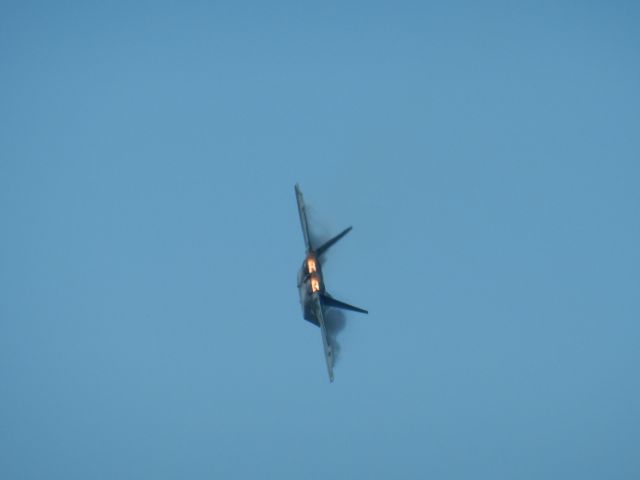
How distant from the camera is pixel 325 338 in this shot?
180 feet

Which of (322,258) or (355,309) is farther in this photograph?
(322,258)

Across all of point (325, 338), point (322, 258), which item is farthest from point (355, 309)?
point (322, 258)

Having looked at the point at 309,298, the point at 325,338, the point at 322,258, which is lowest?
the point at 325,338

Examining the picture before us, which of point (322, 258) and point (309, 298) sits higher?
point (322, 258)

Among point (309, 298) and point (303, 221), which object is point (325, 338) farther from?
point (303, 221)

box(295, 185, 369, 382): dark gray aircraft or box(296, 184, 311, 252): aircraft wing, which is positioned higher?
box(296, 184, 311, 252): aircraft wing

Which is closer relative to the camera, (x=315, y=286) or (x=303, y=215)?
(x=303, y=215)

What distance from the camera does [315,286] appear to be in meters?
55.9

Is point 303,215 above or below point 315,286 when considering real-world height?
above

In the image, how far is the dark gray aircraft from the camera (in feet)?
180

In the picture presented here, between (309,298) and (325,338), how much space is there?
445 cm

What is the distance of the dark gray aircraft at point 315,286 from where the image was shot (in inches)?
2158

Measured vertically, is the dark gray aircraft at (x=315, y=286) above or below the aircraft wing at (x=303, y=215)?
below

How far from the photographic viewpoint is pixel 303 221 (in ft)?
181
